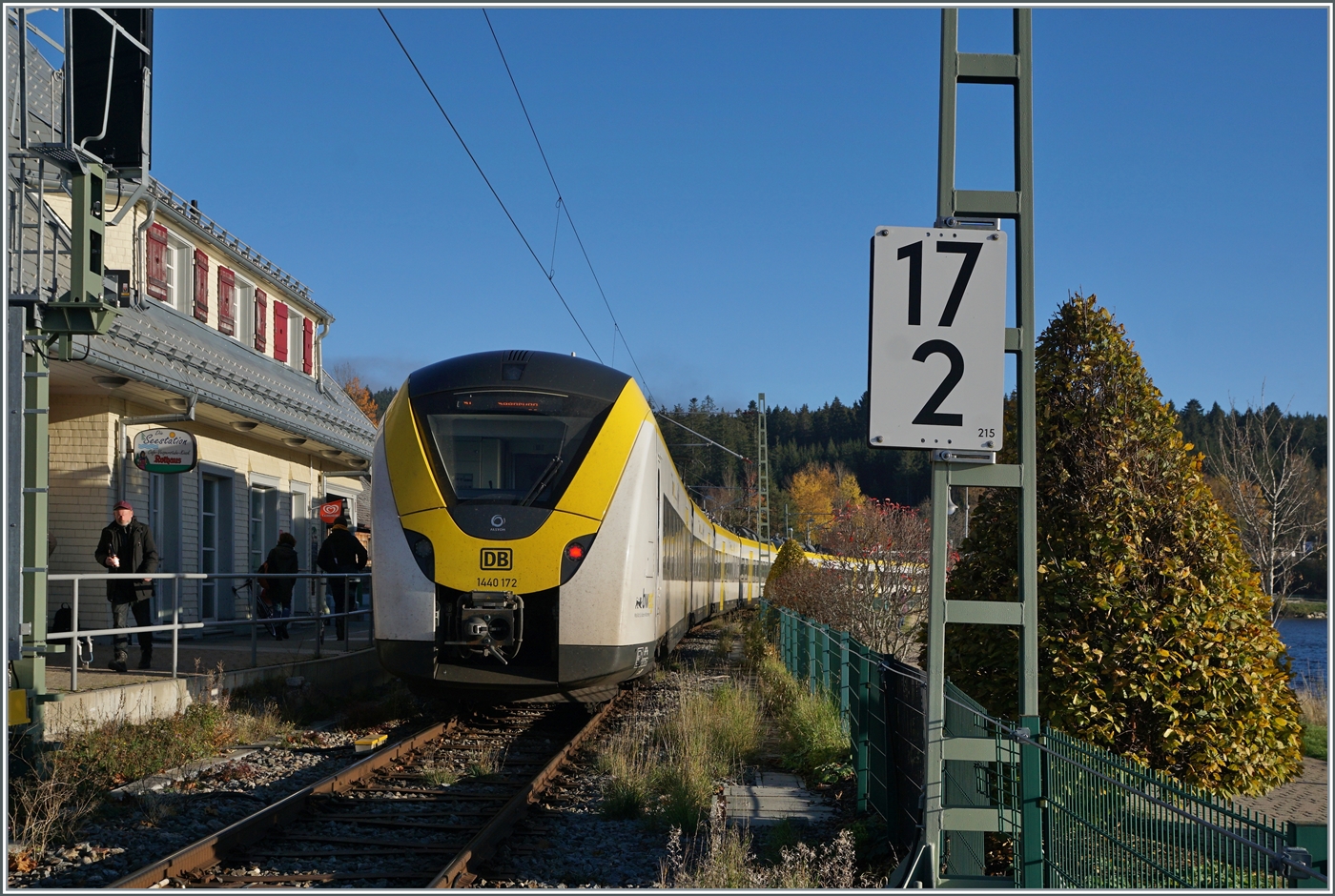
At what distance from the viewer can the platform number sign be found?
16.3 ft

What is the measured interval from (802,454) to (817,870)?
12855 cm

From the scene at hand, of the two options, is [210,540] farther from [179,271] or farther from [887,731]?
[887,731]

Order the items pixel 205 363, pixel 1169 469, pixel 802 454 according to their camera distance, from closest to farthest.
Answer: pixel 1169 469, pixel 205 363, pixel 802 454

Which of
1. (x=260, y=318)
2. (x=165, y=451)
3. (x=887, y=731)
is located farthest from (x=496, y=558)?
(x=260, y=318)

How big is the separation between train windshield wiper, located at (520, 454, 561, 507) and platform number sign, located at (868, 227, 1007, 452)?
5860 millimetres

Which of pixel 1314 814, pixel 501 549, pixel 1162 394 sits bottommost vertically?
pixel 1314 814

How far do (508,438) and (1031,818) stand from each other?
6.78 metres

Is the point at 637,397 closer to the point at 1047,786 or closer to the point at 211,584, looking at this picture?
the point at 1047,786

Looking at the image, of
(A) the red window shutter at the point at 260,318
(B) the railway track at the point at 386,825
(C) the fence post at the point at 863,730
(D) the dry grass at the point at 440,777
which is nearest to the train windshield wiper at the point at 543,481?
(B) the railway track at the point at 386,825

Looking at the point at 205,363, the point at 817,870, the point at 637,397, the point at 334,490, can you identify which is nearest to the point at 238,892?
the point at 817,870

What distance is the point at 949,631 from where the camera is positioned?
7977 mm

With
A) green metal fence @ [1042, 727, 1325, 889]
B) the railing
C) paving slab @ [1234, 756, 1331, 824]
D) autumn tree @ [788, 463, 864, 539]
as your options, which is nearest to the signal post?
green metal fence @ [1042, 727, 1325, 889]

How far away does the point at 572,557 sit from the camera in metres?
10.3

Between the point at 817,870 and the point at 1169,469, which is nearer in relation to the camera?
the point at 817,870
